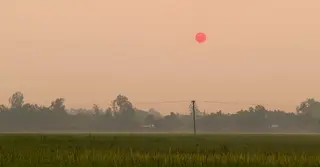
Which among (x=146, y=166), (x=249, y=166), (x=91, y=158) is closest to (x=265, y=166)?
(x=249, y=166)

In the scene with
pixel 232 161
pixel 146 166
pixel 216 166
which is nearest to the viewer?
pixel 146 166

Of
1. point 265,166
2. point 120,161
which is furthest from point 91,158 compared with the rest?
point 265,166

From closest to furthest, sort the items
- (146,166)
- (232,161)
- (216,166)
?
(146,166), (216,166), (232,161)

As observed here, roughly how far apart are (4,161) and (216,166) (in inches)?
316

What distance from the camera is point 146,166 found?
1738 cm

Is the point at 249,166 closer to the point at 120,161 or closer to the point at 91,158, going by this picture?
the point at 120,161

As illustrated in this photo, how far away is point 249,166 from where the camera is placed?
1845 cm

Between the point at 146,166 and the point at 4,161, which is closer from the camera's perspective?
the point at 146,166

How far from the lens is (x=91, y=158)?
2031 centimetres

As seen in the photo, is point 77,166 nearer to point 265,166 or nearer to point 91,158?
point 91,158

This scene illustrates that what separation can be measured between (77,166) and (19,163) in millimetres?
2402

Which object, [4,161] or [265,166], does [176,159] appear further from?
[4,161]

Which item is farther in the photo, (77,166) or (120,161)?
(120,161)

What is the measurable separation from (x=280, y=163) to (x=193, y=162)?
11.7 ft
